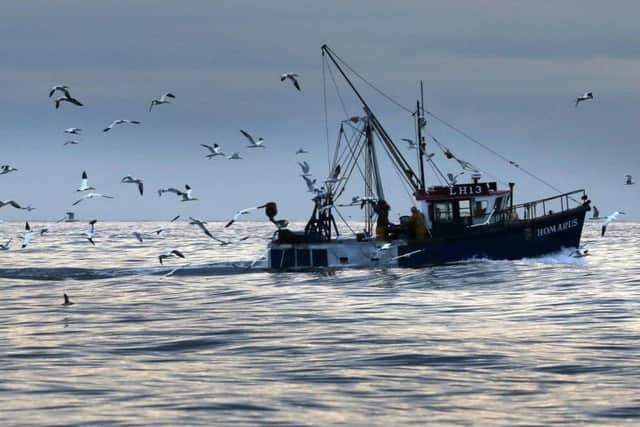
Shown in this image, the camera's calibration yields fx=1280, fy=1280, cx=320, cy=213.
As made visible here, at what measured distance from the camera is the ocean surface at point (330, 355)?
1977 cm

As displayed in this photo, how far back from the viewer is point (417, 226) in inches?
2154

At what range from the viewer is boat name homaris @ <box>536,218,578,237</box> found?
5723 cm

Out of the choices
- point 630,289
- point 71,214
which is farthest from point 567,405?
point 71,214

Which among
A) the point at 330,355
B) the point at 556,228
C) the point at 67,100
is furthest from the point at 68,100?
the point at 556,228

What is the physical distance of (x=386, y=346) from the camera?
27531 millimetres

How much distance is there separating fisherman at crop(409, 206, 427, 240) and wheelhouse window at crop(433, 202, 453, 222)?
627 mm

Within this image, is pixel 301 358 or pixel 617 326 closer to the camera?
pixel 301 358

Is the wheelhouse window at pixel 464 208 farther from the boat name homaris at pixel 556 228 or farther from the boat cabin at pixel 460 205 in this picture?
the boat name homaris at pixel 556 228

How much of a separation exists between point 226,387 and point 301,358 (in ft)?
13.4

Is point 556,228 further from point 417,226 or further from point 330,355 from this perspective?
point 330,355

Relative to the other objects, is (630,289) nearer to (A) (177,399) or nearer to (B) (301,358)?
(B) (301,358)

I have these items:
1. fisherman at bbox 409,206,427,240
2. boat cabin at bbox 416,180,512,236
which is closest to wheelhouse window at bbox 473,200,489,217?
boat cabin at bbox 416,180,512,236

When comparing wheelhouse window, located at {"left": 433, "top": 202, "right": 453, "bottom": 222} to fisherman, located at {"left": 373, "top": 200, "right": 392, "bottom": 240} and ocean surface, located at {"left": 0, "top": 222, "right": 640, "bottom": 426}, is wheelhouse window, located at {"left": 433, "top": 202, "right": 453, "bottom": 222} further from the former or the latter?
ocean surface, located at {"left": 0, "top": 222, "right": 640, "bottom": 426}

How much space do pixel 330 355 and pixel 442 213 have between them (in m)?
29.6
